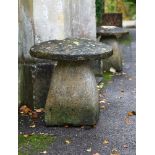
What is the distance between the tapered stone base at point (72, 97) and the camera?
509 centimetres

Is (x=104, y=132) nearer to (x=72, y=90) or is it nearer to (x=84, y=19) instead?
(x=72, y=90)

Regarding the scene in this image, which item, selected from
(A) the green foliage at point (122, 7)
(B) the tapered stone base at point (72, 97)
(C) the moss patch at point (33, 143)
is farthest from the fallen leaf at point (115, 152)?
(A) the green foliage at point (122, 7)

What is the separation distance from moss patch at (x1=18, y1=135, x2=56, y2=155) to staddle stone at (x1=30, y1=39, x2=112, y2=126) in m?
0.38

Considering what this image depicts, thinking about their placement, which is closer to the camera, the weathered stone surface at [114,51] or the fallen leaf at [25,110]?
the fallen leaf at [25,110]

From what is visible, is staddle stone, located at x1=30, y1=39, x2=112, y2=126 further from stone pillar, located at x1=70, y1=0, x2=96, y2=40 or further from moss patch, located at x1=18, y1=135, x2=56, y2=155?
stone pillar, located at x1=70, y1=0, x2=96, y2=40

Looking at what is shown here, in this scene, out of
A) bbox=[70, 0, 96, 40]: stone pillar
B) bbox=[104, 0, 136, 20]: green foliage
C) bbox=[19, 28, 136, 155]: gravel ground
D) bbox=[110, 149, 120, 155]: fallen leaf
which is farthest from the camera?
bbox=[104, 0, 136, 20]: green foliage

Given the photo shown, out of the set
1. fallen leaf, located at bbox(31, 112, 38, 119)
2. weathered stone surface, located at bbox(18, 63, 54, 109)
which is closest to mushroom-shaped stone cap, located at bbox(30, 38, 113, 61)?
weathered stone surface, located at bbox(18, 63, 54, 109)

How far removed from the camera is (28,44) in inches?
233

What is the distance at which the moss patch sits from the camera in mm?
4453

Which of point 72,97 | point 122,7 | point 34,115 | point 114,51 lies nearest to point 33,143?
point 72,97

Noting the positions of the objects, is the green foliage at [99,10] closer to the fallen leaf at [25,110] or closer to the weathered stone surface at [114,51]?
the weathered stone surface at [114,51]

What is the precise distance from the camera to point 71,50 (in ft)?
16.1

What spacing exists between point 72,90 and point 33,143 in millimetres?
771
